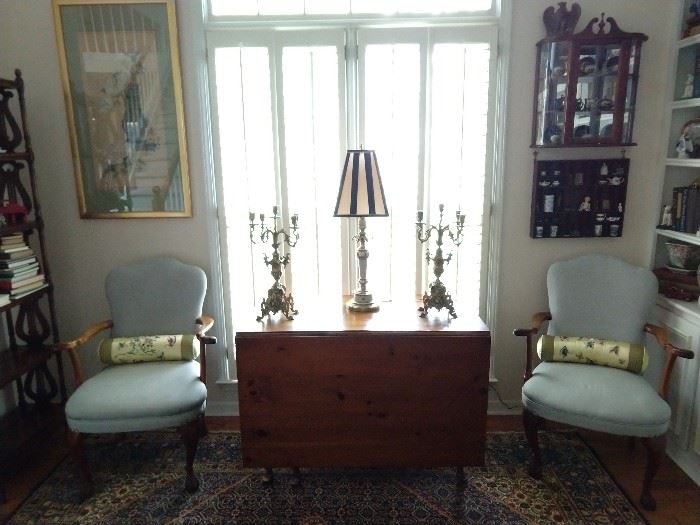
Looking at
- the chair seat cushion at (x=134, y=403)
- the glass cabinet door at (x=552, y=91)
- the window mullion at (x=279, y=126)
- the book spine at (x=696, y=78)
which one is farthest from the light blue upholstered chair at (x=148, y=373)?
the book spine at (x=696, y=78)

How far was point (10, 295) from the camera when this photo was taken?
221 centimetres

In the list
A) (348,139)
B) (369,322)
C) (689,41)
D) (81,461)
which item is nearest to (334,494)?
(369,322)

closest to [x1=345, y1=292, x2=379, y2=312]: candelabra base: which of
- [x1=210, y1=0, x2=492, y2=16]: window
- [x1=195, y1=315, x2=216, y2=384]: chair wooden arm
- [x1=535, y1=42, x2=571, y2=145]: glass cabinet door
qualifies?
[x1=195, y1=315, x2=216, y2=384]: chair wooden arm

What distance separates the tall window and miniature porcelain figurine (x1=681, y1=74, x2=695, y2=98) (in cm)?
88

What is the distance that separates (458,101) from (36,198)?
2095mm

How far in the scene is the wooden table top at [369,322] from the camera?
2029 mm

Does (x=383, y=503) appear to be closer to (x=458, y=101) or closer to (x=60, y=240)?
(x=458, y=101)

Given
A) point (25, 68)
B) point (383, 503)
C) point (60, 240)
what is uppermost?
point (25, 68)

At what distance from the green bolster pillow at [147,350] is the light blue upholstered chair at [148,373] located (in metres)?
0.03

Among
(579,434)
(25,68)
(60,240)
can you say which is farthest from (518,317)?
(25,68)

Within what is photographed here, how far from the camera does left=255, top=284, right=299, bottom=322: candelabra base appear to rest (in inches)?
85.7

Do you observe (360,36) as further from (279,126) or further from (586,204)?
(586,204)

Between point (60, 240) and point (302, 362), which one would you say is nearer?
point (302, 362)

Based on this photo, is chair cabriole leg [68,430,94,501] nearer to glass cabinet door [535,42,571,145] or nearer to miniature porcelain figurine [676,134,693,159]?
glass cabinet door [535,42,571,145]
